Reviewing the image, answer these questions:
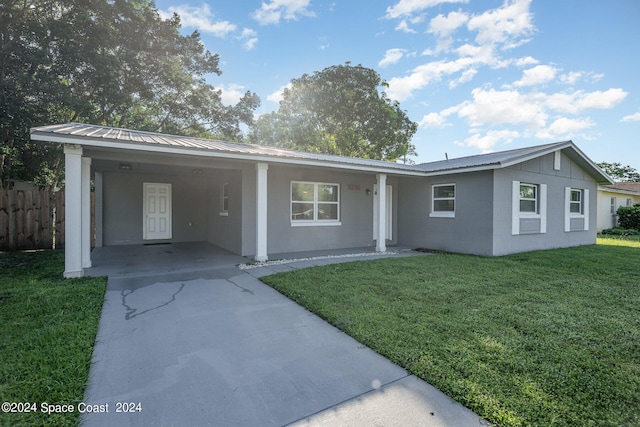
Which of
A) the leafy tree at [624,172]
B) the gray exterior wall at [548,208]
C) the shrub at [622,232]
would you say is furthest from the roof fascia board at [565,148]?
the leafy tree at [624,172]

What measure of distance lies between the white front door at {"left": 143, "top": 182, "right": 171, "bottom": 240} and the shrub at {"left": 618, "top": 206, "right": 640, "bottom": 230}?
2531 cm

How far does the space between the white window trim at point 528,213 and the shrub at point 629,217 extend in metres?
13.6

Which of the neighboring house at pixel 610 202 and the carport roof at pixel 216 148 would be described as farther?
the neighboring house at pixel 610 202

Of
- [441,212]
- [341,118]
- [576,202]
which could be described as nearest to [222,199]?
[441,212]

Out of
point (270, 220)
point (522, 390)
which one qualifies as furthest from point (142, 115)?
point (522, 390)

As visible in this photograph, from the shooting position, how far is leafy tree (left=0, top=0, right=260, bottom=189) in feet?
38.4

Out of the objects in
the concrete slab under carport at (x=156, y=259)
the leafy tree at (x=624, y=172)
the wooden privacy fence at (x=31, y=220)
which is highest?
the leafy tree at (x=624, y=172)

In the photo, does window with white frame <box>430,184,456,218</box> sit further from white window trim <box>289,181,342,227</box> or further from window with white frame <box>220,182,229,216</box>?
window with white frame <box>220,182,229,216</box>

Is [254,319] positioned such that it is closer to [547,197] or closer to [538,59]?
[547,197]

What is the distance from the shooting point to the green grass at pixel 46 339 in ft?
7.41

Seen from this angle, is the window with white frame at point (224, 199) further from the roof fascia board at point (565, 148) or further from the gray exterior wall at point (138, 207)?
the roof fascia board at point (565, 148)

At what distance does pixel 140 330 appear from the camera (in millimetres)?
3617

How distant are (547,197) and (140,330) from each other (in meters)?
12.3

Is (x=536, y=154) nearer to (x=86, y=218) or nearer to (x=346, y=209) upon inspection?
(x=346, y=209)
